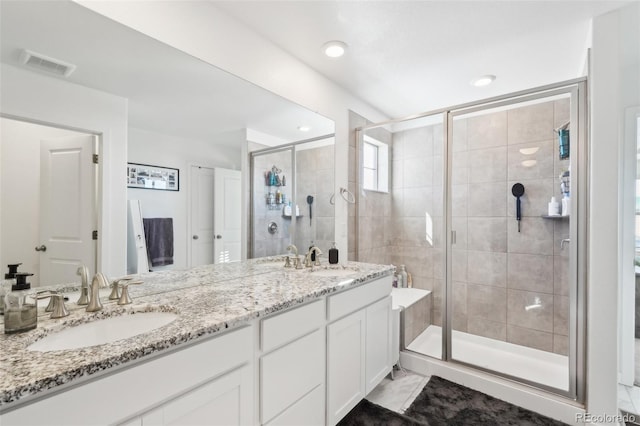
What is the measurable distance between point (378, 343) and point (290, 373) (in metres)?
0.92

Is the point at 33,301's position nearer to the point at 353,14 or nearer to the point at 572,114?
the point at 353,14

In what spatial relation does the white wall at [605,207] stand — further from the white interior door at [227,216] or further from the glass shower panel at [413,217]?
the white interior door at [227,216]

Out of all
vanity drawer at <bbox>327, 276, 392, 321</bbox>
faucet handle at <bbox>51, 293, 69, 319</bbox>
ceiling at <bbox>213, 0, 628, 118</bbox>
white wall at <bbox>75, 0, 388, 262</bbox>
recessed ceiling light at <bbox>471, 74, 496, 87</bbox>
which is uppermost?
ceiling at <bbox>213, 0, 628, 118</bbox>

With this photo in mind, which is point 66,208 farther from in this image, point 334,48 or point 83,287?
point 334,48

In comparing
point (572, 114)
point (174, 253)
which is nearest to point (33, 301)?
point (174, 253)

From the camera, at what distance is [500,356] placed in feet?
9.07

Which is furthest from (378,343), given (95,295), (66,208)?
(66,208)

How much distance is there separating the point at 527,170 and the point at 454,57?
4.36 ft

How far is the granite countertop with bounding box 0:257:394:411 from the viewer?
0.72 meters

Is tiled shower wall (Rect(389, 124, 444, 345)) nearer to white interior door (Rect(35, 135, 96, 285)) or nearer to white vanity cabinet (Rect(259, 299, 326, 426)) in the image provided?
white vanity cabinet (Rect(259, 299, 326, 426))

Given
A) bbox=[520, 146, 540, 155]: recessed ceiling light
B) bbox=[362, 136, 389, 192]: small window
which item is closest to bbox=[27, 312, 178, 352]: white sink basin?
bbox=[362, 136, 389, 192]: small window

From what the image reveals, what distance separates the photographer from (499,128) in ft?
9.59

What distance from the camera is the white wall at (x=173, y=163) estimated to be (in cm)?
145

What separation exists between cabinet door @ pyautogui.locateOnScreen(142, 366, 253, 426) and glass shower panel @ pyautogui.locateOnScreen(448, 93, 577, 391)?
188 cm
